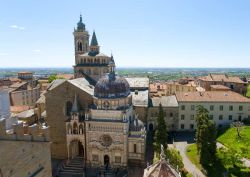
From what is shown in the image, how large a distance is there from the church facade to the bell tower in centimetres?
2269

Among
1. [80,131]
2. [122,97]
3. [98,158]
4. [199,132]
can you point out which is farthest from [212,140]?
[80,131]

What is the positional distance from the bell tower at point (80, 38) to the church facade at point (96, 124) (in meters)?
22.7

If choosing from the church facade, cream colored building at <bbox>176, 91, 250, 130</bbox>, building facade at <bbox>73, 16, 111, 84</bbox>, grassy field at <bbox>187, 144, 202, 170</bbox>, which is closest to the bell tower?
building facade at <bbox>73, 16, 111, 84</bbox>

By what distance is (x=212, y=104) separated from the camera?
63656mm

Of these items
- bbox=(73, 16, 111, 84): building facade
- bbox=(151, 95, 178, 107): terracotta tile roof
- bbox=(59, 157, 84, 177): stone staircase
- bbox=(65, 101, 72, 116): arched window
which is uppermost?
bbox=(73, 16, 111, 84): building facade

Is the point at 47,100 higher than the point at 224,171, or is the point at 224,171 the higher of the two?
the point at 47,100

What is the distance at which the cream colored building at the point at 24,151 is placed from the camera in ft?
59.3

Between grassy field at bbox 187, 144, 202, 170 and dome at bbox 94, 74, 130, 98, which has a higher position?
dome at bbox 94, 74, 130, 98

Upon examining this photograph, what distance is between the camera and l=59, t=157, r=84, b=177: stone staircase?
1778 inches

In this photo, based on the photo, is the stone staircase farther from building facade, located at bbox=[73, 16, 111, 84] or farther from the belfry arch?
building facade, located at bbox=[73, 16, 111, 84]

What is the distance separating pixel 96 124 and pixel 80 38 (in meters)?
33.1

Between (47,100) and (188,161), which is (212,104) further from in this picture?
(47,100)

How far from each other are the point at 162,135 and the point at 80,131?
46.5 feet

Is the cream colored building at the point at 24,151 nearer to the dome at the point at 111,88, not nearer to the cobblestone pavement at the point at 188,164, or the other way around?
the dome at the point at 111,88
